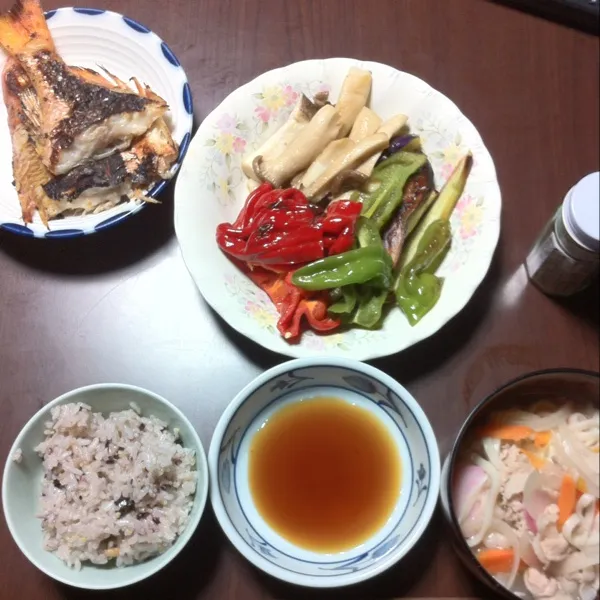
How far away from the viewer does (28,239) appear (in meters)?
1.43

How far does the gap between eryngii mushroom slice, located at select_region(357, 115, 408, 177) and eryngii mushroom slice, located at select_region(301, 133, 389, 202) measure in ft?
0.04

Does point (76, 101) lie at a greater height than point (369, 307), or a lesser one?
greater

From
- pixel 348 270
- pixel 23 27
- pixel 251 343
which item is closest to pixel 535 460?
pixel 348 270

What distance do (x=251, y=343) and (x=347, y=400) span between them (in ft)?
0.76

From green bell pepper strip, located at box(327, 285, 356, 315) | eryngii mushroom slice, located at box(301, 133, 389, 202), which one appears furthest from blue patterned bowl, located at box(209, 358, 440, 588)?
eryngii mushroom slice, located at box(301, 133, 389, 202)

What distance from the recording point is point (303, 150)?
1.35m

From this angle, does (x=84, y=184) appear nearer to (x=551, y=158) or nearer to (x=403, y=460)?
(x=403, y=460)

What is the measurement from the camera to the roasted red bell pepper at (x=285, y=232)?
50.5 inches

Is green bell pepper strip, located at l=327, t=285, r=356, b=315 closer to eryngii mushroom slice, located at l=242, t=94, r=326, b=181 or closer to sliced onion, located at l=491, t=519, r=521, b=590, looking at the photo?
eryngii mushroom slice, located at l=242, t=94, r=326, b=181

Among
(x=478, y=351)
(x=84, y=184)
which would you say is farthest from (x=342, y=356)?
(x=84, y=184)

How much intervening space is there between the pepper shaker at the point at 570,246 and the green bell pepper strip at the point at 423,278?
7.8 inches

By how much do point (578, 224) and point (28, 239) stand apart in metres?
1.11

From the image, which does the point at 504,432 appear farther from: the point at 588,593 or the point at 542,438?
the point at 588,593

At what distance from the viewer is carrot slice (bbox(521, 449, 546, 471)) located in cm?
118
